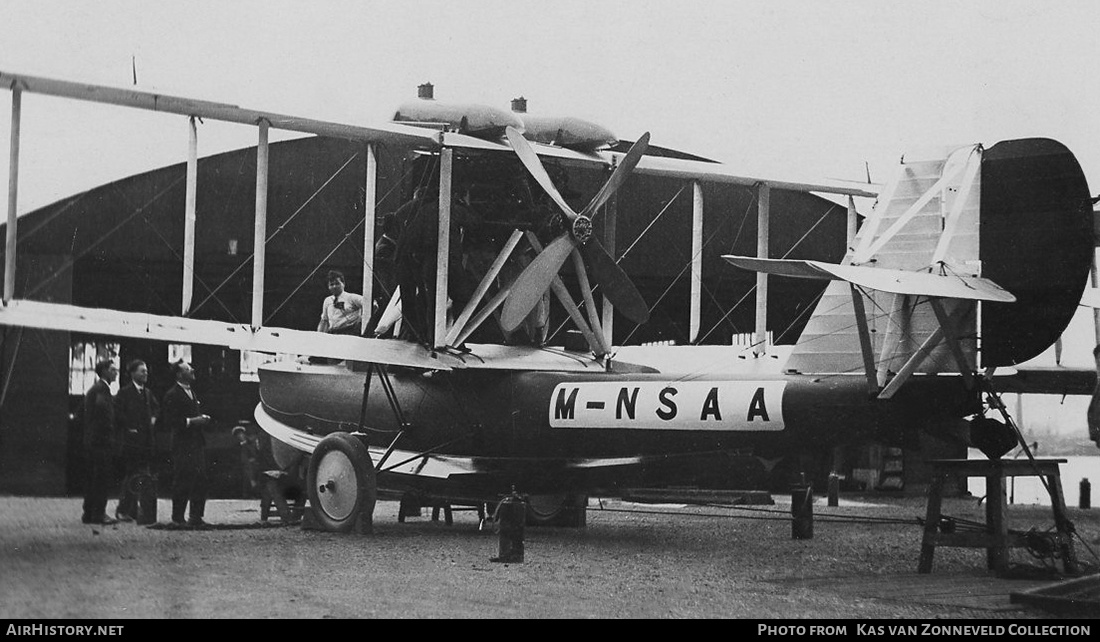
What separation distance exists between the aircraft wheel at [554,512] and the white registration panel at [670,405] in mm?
2445

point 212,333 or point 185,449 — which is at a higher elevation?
point 212,333

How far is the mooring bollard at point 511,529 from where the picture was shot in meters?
9.85

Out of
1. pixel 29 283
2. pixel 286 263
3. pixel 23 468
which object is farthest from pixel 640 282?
pixel 23 468

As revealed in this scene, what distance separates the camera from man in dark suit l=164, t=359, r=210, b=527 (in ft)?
36.4

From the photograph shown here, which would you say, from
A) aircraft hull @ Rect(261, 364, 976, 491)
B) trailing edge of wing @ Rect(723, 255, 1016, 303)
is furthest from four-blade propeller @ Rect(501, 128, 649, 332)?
trailing edge of wing @ Rect(723, 255, 1016, 303)

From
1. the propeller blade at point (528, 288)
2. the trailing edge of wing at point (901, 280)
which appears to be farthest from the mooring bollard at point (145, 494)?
the trailing edge of wing at point (901, 280)

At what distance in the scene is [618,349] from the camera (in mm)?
13656

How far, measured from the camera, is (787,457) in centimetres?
1015

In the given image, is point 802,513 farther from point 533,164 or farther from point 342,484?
point 342,484

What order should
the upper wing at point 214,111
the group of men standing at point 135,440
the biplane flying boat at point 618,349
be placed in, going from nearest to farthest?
the biplane flying boat at point 618,349
the group of men standing at point 135,440
the upper wing at point 214,111

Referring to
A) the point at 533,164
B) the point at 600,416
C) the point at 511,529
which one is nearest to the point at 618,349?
the point at 600,416

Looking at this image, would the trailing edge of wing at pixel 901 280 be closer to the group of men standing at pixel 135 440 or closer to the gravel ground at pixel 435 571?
the gravel ground at pixel 435 571

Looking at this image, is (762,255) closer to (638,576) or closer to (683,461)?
(683,461)

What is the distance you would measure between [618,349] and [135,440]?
5.66m
